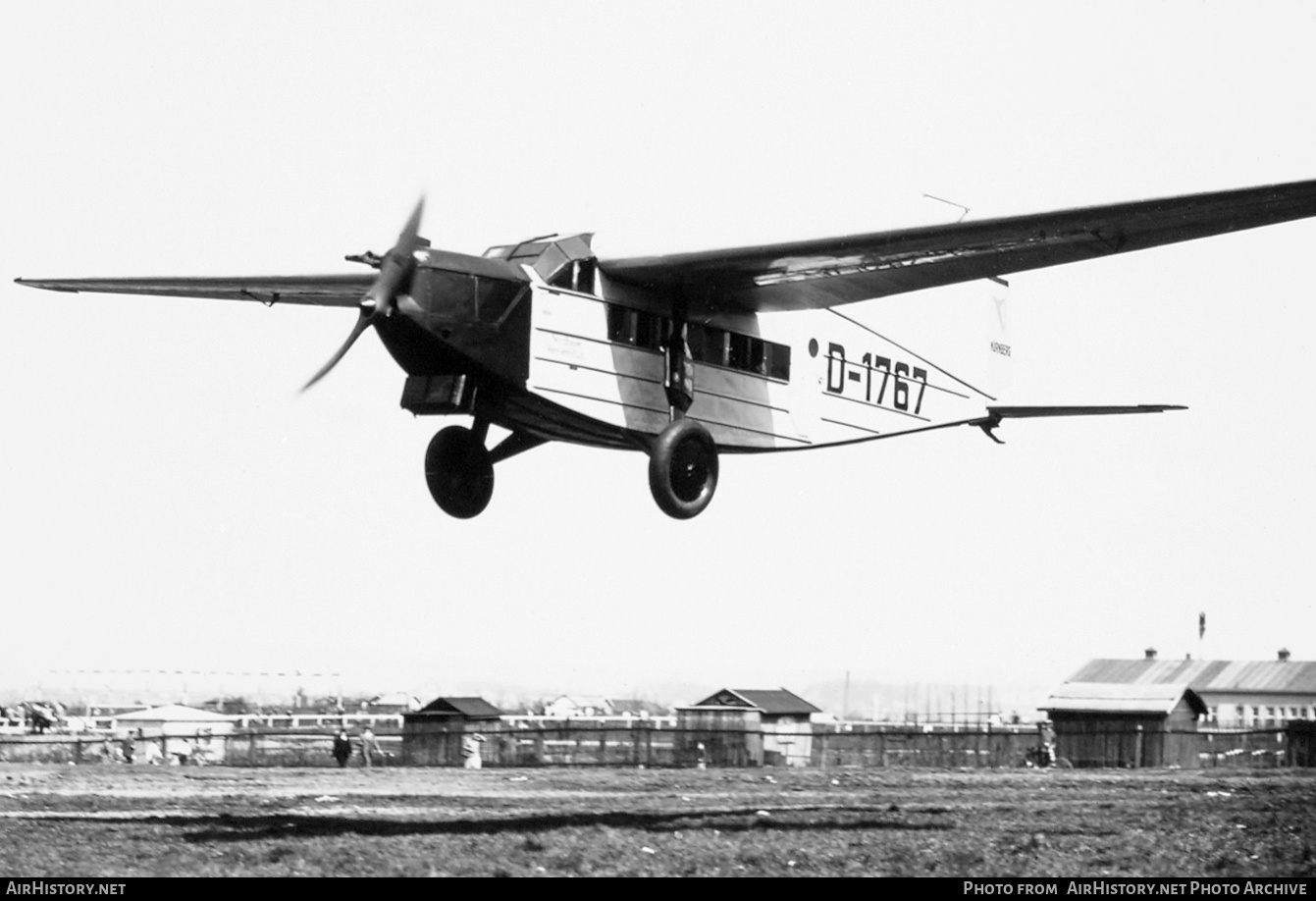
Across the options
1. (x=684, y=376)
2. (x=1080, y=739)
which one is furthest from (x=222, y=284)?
(x=1080, y=739)

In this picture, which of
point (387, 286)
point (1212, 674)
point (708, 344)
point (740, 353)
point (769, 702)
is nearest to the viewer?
point (387, 286)

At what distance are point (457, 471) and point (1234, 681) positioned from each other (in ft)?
190

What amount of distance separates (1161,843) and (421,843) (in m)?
8.41

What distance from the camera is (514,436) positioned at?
26406 millimetres

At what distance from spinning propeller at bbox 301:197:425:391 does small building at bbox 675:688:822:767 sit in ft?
56.5

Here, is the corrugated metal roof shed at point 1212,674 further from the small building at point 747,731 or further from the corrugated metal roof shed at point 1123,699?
the small building at point 747,731

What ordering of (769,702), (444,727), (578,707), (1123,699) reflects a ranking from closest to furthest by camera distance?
(444,727), (769,702), (1123,699), (578,707)

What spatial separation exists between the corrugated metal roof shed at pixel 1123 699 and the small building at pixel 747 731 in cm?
1124

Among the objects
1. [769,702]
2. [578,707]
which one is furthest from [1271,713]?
[578,707]

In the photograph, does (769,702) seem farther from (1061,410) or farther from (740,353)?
(740,353)

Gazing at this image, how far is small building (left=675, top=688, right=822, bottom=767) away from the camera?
43625mm

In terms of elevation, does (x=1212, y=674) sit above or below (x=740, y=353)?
below

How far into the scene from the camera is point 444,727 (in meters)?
47.0

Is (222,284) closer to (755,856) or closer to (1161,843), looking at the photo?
(755,856)
